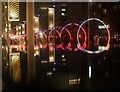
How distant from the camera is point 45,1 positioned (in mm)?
2715

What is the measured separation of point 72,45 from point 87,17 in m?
0.34

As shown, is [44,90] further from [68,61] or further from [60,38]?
[60,38]

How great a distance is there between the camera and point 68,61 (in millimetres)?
2793

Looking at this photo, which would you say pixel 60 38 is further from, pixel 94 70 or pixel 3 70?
pixel 3 70

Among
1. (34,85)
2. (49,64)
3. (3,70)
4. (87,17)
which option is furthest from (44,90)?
(87,17)

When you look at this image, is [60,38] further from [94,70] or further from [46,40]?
[94,70]

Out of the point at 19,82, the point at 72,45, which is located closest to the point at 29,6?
the point at 72,45

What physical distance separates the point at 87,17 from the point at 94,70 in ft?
1.89

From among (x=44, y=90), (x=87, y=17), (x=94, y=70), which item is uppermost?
(x=87, y=17)

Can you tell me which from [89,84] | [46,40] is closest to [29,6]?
[46,40]

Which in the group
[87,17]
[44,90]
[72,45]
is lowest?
[44,90]

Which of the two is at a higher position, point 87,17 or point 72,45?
point 87,17

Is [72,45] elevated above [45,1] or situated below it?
below

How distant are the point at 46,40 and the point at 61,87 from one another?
551 mm
